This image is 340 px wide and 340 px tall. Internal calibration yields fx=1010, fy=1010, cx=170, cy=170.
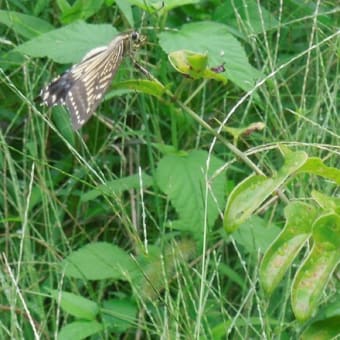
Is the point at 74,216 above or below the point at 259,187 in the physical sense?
below

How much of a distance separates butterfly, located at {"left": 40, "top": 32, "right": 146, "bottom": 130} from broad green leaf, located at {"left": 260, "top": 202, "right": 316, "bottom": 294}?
0.39m

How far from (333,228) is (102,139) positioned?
3.77ft

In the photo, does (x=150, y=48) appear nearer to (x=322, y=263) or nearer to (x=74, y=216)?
(x=74, y=216)

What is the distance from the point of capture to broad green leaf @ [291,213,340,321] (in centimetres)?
122

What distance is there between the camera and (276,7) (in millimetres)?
2506

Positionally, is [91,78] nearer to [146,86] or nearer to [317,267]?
[146,86]

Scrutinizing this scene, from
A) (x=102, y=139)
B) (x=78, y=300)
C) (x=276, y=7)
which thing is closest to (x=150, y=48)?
(x=102, y=139)

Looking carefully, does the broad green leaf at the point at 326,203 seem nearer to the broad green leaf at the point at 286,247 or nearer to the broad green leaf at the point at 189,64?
the broad green leaf at the point at 286,247

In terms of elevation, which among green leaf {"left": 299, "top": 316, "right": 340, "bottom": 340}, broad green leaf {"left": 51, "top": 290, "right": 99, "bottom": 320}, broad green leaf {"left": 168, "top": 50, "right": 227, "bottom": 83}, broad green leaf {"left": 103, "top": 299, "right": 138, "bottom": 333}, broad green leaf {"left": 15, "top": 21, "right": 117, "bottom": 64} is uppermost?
broad green leaf {"left": 168, "top": 50, "right": 227, "bottom": 83}

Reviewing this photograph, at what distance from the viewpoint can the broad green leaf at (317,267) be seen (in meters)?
1.22

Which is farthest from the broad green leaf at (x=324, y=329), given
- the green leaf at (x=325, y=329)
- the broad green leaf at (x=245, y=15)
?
the broad green leaf at (x=245, y=15)

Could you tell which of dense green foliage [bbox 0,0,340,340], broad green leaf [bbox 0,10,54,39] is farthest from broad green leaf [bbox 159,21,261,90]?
broad green leaf [bbox 0,10,54,39]

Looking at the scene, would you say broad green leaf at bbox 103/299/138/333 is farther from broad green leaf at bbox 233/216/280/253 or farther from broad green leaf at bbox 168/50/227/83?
broad green leaf at bbox 168/50/227/83

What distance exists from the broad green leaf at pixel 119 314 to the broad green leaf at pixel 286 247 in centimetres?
56
